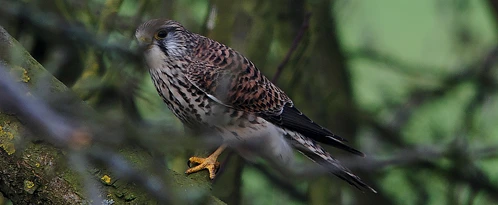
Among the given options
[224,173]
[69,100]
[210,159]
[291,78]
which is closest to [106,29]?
[210,159]

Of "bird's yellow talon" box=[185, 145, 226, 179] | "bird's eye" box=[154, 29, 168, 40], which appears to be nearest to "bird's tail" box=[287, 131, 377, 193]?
"bird's yellow talon" box=[185, 145, 226, 179]

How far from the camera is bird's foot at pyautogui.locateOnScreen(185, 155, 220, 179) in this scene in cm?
321

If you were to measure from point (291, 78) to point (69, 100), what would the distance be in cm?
330

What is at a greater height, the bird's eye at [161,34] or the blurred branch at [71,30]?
the bird's eye at [161,34]

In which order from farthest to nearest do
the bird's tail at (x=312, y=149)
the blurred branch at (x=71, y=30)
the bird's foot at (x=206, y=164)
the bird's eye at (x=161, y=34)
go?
the bird's tail at (x=312, y=149)
the bird's eye at (x=161, y=34)
the bird's foot at (x=206, y=164)
the blurred branch at (x=71, y=30)

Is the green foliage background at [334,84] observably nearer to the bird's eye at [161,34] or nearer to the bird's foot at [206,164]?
the bird's eye at [161,34]

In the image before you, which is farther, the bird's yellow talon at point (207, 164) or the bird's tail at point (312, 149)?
the bird's tail at point (312, 149)

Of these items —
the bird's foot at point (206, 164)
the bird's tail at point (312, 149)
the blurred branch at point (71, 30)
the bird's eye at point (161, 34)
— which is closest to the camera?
the blurred branch at point (71, 30)

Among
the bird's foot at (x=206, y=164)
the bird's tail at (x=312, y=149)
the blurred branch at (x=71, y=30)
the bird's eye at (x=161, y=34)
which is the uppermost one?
the bird's eye at (x=161, y=34)

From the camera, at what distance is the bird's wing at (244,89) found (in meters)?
3.74

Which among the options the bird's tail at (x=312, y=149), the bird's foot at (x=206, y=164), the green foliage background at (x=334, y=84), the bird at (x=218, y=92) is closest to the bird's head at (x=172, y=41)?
the bird at (x=218, y=92)

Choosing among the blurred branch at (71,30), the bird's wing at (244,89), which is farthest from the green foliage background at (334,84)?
the bird's wing at (244,89)

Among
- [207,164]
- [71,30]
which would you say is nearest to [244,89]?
[207,164]

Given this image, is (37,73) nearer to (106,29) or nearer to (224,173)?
(106,29)
